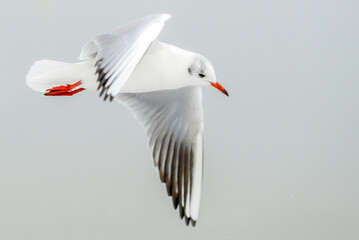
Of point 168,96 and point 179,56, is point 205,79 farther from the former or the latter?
point 168,96

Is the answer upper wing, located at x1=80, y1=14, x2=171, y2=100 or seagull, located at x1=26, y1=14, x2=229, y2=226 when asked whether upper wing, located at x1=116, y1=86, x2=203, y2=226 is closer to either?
seagull, located at x1=26, y1=14, x2=229, y2=226

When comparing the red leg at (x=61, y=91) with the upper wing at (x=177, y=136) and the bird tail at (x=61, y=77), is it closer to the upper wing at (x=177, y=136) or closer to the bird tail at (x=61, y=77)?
the bird tail at (x=61, y=77)

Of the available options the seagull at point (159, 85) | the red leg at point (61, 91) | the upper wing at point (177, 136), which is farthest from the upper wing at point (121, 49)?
the upper wing at point (177, 136)

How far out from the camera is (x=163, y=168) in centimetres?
128

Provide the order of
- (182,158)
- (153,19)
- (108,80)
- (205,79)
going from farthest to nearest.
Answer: (182,158), (205,79), (153,19), (108,80)

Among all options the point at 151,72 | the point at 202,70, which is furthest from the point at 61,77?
the point at 202,70

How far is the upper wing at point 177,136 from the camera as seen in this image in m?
1.25

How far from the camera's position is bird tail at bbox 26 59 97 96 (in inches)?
46.3

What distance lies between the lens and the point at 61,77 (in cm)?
119

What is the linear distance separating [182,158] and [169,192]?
87 mm

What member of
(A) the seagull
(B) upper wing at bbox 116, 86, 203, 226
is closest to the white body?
(A) the seagull

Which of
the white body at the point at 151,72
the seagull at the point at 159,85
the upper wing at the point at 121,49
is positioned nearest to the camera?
the upper wing at the point at 121,49

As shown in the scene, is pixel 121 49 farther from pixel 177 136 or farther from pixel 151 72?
pixel 177 136

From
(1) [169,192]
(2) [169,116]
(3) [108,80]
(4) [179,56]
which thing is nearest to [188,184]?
(1) [169,192]
